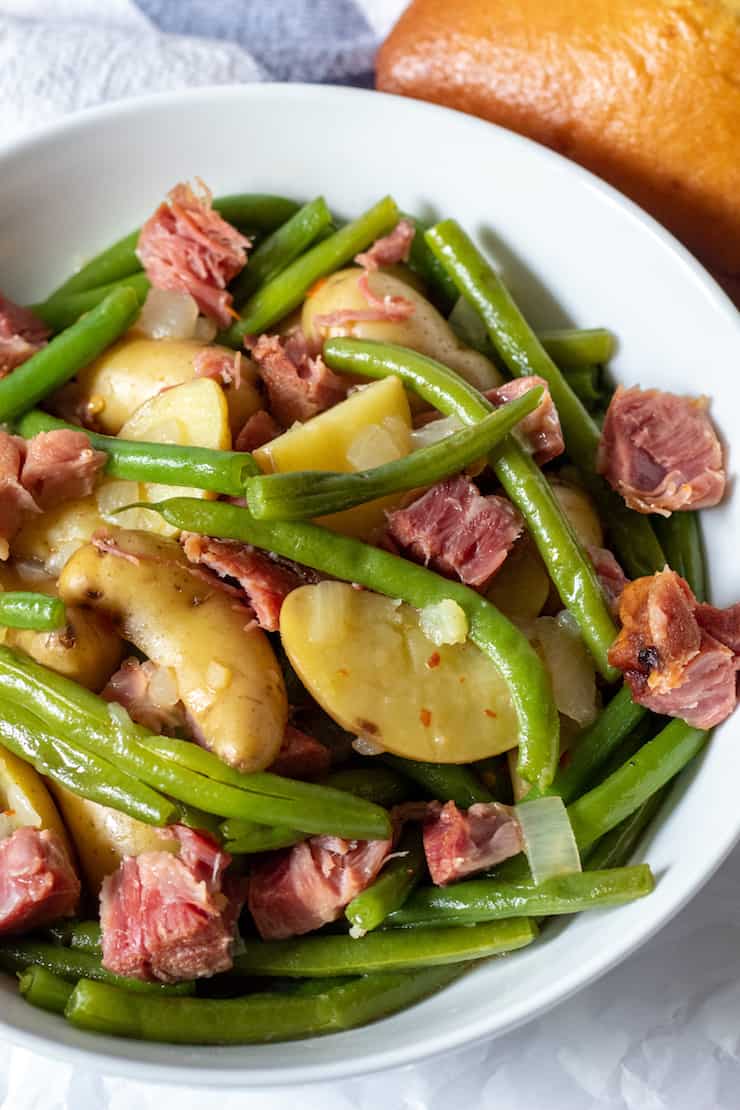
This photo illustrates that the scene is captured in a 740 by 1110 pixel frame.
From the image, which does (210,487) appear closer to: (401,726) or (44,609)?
(44,609)

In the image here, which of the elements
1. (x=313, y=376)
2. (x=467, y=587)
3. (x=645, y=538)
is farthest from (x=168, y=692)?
(x=645, y=538)

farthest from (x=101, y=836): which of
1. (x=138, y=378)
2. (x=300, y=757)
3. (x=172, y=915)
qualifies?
(x=138, y=378)

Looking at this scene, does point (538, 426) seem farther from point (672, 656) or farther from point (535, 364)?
point (672, 656)

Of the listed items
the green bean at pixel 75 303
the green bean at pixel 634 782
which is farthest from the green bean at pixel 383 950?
the green bean at pixel 75 303

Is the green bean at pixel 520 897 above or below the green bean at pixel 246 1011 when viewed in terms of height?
above

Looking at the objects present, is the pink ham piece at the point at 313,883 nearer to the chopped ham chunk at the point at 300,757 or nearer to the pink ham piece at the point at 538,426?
the chopped ham chunk at the point at 300,757

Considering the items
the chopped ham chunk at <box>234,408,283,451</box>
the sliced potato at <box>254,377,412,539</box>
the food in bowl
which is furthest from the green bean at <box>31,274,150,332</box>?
the sliced potato at <box>254,377,412,539</box>
